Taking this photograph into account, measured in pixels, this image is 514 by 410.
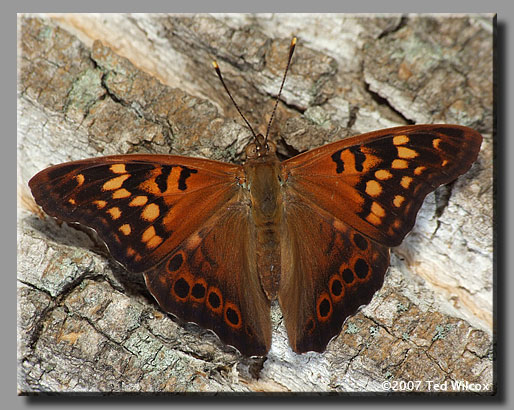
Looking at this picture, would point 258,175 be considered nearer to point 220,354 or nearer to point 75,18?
point 220,354

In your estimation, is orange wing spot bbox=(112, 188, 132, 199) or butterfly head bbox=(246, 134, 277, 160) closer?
orange wing spot bbox=(112, 188, 132, 199)

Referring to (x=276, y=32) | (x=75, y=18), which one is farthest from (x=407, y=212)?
(x=75, y=18)

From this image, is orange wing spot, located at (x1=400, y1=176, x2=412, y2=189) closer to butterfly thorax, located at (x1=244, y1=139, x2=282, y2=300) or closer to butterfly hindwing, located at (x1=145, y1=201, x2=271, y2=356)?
butterfly thorax, located at (x1=244, y1=139, x2=282, y2=300)

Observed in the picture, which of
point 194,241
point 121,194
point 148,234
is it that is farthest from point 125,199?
point 194,241

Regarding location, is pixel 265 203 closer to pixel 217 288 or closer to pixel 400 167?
pixel 217 288

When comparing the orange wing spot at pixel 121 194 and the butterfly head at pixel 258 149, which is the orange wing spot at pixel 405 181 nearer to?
the butterfly head at pixel 258 149

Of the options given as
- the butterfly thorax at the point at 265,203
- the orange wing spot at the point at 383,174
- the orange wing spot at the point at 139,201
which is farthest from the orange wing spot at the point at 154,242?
the orange wing spot at the point at 383,174

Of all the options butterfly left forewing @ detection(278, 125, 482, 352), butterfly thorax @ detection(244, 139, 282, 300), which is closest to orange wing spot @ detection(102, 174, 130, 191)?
butterfly thorax @ detection(244, 139, 282, 300)
